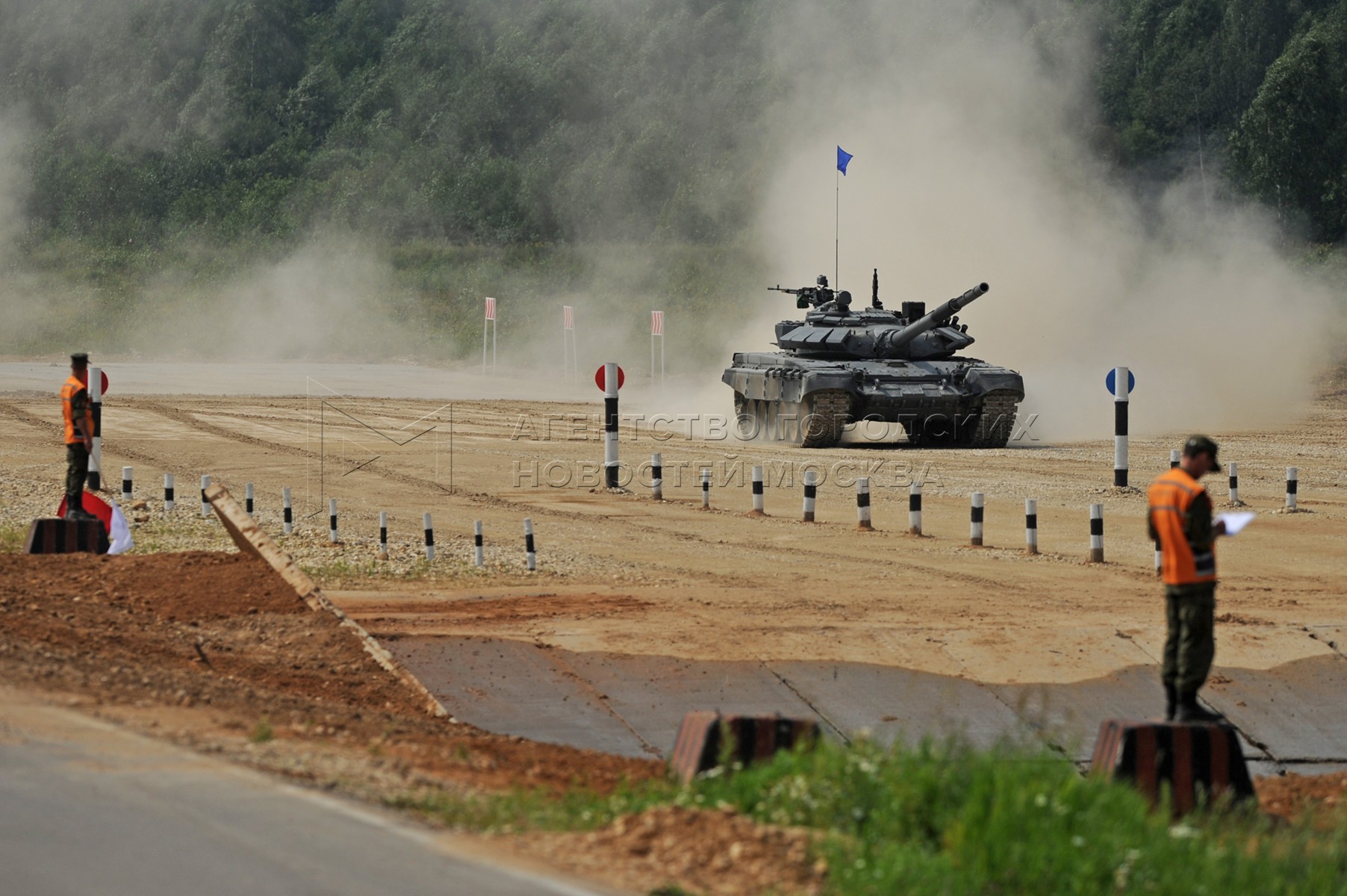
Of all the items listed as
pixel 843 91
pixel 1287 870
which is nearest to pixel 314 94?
pixel 843 91

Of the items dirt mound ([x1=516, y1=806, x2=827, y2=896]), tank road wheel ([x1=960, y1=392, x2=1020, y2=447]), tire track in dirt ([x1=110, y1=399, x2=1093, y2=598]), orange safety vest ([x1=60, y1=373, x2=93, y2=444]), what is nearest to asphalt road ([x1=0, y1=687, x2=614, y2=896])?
dirt mound ([x1=516, y1=806, x2=827, y2=896])

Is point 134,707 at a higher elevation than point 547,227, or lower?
lower

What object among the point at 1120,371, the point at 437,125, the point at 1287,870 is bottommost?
the point at 1287,870

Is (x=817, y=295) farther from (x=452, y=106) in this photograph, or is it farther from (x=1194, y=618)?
(x=452, y=106)

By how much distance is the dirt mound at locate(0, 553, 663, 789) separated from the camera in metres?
7.92

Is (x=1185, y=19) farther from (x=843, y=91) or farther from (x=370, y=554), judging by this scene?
(x=370, y=554)

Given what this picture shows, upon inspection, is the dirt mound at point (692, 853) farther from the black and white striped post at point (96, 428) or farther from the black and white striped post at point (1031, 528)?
the black and white striped post at point (96, 428)

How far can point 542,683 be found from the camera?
A: 422 inches

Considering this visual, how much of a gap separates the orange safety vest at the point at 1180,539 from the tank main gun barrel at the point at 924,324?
64.5 feet

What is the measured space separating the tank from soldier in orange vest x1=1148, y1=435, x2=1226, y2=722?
17.4 metres

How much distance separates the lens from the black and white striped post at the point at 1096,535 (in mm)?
15188

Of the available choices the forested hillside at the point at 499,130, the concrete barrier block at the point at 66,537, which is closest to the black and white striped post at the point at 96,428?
the concrete barrier block at the point at 66,537

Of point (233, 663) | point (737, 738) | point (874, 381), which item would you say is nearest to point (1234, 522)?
point (737, 738)

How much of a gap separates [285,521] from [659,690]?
21.8 feet
